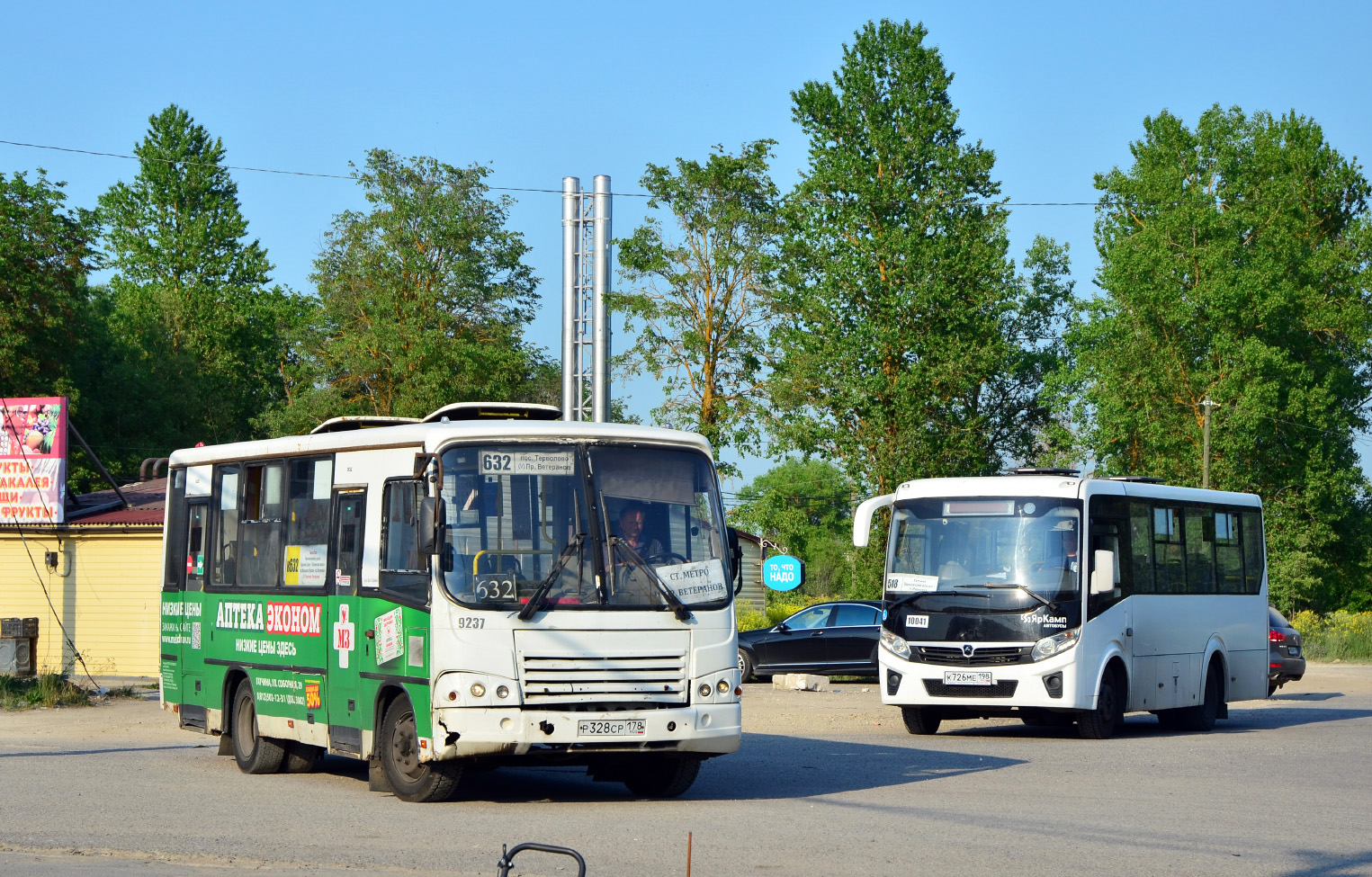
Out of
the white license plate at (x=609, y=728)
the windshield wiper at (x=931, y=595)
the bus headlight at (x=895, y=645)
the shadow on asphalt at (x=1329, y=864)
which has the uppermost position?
the windshield wiper at (x=931, y=595)

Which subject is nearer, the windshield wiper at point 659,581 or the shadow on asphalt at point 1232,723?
the windshield wiper at point 659,581

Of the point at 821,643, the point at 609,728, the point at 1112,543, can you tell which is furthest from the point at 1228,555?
the point at 609,728

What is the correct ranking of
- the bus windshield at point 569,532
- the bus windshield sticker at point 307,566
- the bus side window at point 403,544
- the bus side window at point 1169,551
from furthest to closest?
the bus side window at point 1169,551 → the bus windshield sticker at point 307,566 → the bus side window at point 403,544 → the bus windshield at point 569,532

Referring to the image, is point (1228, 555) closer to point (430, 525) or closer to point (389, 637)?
point (389, 637)

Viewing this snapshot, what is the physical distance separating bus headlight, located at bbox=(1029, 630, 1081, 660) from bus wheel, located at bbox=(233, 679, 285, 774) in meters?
7.90

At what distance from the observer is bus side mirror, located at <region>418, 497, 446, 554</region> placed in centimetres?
1100

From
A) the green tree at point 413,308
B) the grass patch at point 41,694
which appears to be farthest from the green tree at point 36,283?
the grass patch at point 41,694

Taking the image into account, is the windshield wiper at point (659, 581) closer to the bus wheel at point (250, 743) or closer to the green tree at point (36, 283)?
the bus wheel at point (250, 743)

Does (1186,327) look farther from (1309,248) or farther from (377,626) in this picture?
(377,626)

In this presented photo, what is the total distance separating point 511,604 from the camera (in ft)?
36.4

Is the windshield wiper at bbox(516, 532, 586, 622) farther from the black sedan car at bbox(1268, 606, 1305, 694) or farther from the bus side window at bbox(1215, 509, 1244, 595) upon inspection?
the black sedan car at bbox(1268, 606, 1305, 694)

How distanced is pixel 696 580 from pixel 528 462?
4.96ft

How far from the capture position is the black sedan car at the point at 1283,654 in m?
25.5

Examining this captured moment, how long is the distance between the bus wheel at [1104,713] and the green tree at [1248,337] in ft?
123
